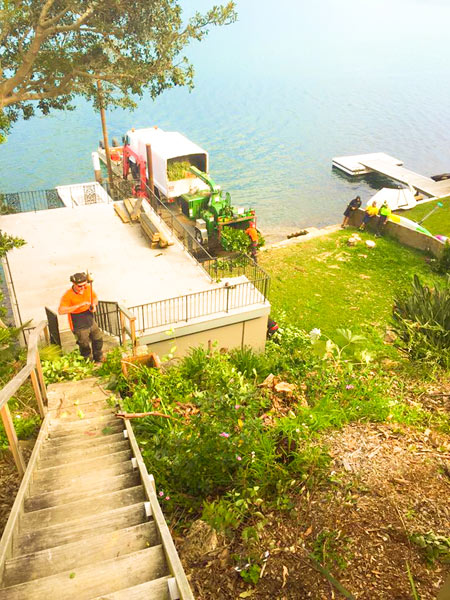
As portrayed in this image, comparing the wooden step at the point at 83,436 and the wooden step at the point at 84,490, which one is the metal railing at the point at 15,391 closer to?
the wooden step at the point at 84,490

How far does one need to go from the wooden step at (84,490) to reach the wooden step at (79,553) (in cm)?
73

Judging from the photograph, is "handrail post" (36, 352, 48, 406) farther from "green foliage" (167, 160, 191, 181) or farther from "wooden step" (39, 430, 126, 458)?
"green foliage" (167, 160, 191, 181)

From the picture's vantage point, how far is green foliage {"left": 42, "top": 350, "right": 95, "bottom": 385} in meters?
7.08

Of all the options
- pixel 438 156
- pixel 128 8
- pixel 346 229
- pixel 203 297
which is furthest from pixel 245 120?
pixel 203 297

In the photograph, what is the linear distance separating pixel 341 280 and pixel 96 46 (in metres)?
11.2

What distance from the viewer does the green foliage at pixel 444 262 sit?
56.7ft

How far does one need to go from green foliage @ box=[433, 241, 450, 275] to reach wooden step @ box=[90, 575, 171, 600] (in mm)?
16938

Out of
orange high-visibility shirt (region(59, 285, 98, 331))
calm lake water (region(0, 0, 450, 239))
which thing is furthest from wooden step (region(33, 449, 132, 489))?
calm lake water (region(0, 0, 450, 239))

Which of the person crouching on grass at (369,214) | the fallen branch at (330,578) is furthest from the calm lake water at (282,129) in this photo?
the fallen branch at (330,578)

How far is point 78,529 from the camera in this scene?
12.3 ft

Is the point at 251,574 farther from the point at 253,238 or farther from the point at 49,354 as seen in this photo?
the point at 253,238

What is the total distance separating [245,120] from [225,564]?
5928 centimetres

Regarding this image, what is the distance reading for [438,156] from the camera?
46750 millimetres

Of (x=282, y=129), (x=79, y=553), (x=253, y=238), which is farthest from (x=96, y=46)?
(x=282, y=129)
